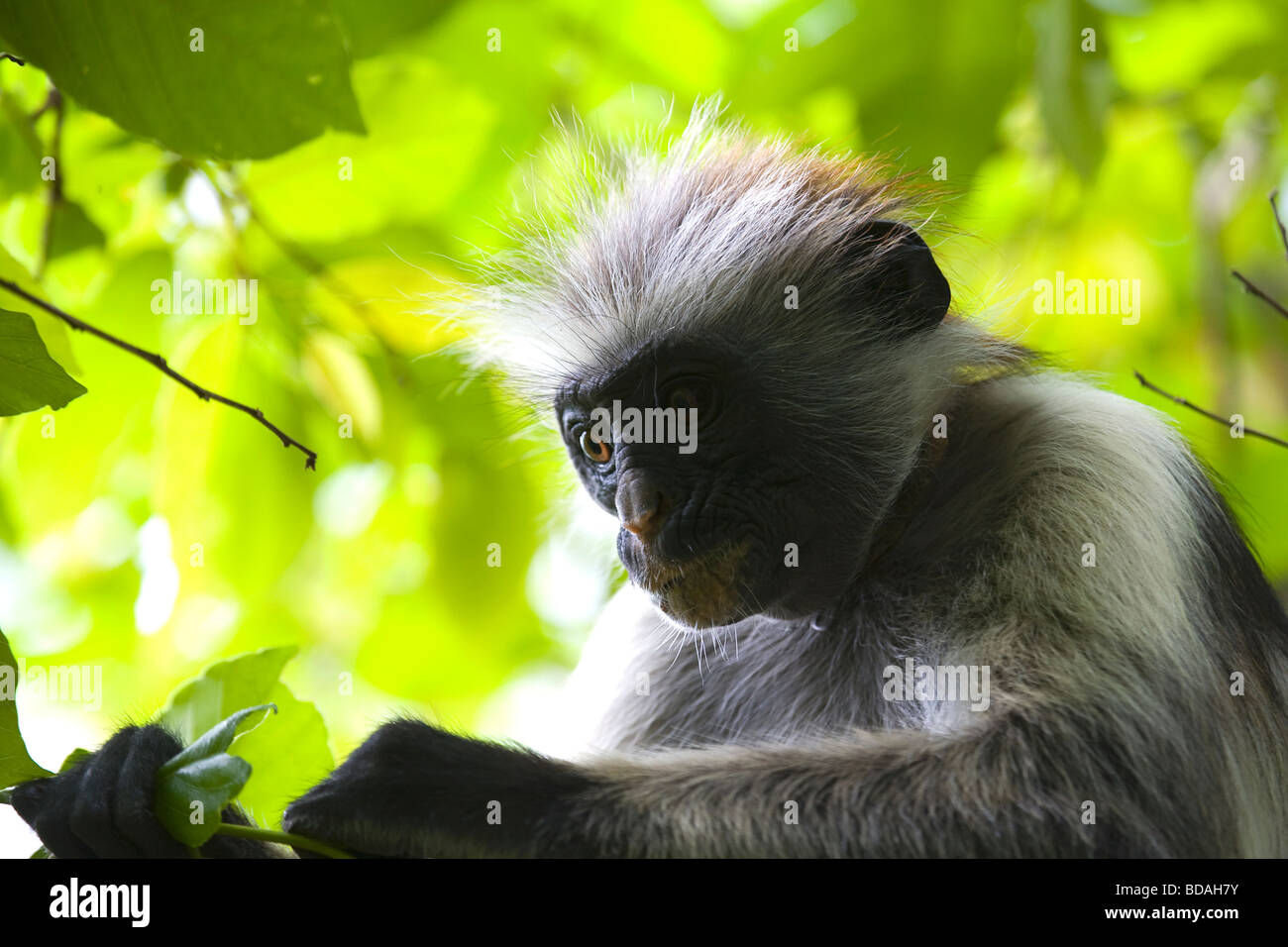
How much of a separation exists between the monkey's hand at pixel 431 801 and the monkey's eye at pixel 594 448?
3.23 ft

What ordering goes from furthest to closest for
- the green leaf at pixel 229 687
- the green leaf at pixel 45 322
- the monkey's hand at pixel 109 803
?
1. the green leaf at pixel 45 322
2. the green leaf at pixel 229 687
3. the monkey's hand at pixel 109 803

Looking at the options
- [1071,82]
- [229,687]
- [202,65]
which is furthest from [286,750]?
[1071,82]

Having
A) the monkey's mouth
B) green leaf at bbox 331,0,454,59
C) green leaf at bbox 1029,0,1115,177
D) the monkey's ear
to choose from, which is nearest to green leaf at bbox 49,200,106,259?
green leaf at bbox 331,0,454,59

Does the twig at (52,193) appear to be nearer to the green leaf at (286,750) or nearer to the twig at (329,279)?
the twig at (329,279)

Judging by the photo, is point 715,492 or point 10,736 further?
point 715,492

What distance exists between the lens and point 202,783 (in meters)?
1.71

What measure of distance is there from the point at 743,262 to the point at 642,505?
0.71m

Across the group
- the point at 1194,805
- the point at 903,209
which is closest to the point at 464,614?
the point at 903,209

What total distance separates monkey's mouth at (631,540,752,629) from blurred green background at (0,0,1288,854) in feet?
1.68

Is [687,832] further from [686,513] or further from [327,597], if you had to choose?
[327,597]

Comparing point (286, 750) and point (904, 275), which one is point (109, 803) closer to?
point (286, 750)

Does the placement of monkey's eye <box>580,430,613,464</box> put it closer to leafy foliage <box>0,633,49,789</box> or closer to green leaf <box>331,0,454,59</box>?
green leaf <box>331,0,454,59</box>

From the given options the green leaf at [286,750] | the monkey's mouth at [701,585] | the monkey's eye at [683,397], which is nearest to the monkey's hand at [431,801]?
the green leaf at [286,750]

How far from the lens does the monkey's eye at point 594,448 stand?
2.89m
